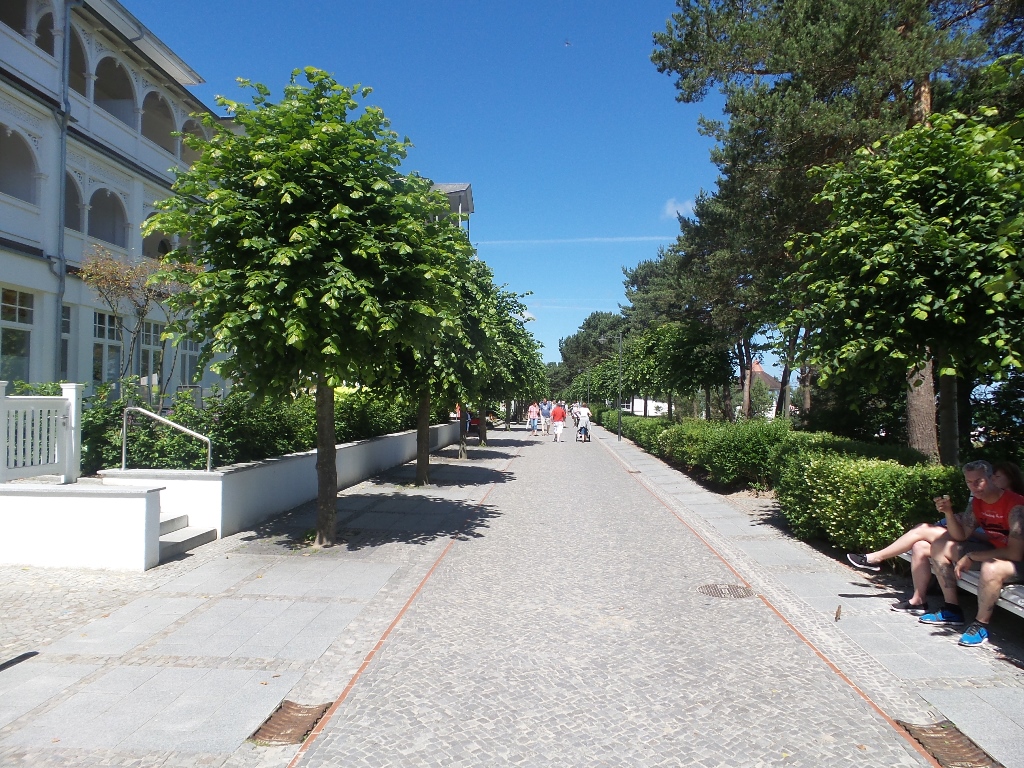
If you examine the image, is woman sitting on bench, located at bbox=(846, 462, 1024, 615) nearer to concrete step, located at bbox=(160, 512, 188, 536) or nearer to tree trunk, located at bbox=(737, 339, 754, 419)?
concrete step, located at bbox=(160, 512, 188, 536)

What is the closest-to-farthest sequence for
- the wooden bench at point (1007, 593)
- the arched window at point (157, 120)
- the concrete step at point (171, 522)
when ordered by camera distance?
1. the wooden bench at point (1007, 593)
2. the concrete step at point (171, 522)
3. the arched window at point (157, 120)

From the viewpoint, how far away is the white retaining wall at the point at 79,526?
24.8ft

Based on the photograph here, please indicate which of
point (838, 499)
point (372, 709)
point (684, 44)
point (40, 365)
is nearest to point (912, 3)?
point (684, 44)

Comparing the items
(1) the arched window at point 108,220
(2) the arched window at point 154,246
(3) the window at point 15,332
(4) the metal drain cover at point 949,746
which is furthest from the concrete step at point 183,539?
(2) the arched window at point 154,246

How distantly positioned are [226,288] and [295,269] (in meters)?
0.72

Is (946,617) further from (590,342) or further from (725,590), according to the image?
(590,342)

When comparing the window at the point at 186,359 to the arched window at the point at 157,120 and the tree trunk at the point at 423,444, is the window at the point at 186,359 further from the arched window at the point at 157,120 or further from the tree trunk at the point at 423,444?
the tree trunk at the point at 423,444

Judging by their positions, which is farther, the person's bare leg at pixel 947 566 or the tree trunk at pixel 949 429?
the tree trunk at pixel 949 429

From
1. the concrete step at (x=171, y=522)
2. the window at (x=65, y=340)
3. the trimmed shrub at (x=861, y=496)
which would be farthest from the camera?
the window at (x=65, y=340)

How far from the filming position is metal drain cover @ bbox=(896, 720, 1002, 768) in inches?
152

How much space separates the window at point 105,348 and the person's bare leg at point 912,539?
18358mm

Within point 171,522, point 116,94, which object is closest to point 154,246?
point 116,94

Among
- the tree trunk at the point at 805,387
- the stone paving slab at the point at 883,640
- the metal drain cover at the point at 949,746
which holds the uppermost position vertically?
the tree trunk at the point at 805,387

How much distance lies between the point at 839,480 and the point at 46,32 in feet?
66.1
